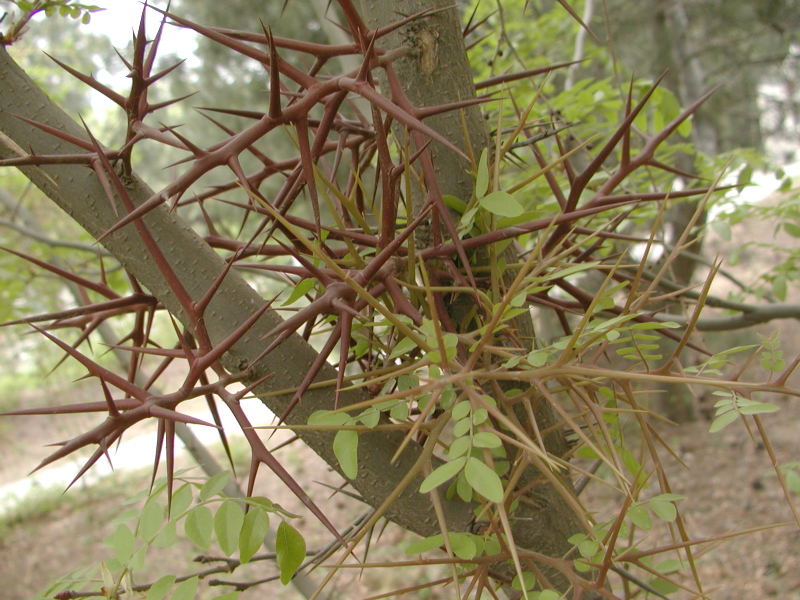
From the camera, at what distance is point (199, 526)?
0.57 meters

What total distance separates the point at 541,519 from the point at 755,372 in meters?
4.93

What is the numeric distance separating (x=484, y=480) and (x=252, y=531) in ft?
0.77

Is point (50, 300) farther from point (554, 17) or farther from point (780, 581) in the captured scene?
point (780, 581)

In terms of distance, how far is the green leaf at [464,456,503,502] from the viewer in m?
0.42

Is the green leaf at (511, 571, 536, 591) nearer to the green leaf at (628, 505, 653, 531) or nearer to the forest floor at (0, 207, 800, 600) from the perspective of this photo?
the green leaf at (628, 505, 653, 531)

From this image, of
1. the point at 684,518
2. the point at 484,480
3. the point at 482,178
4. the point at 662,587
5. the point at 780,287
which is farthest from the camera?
the point at 684,518

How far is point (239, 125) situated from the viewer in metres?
6.38

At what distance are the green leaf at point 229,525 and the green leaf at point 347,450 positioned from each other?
120 mm

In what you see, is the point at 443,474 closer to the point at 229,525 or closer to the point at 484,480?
the point at 484,480

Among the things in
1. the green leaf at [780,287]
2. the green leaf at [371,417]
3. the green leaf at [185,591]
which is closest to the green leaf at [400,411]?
the green leaf at [371,417]

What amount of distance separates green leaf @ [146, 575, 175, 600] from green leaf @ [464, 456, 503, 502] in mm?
300

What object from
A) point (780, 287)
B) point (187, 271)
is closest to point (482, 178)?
point (187, 271)

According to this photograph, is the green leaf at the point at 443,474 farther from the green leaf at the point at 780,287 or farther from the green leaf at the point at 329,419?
the green leaf at the point at 780,287

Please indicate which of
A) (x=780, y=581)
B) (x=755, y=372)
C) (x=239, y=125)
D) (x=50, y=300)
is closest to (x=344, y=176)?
(x=239, y=125)
